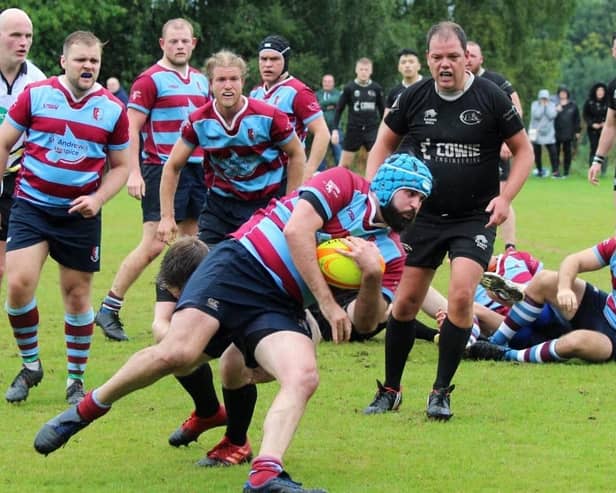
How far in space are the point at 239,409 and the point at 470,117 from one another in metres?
2.27

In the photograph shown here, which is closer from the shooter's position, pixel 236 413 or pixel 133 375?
pixel 133 375

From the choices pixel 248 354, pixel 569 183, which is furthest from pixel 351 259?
pixel 569 183

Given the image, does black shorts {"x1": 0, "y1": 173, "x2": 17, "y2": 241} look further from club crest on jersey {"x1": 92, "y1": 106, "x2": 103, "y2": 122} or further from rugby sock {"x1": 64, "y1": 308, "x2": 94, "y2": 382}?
club crest on jersey {"x1": 92, "y1": 106, "x2": 103, "y2": 122}

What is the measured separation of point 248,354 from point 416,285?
6.43 ft

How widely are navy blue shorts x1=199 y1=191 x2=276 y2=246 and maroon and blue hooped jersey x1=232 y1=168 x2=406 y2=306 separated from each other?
2.81 m

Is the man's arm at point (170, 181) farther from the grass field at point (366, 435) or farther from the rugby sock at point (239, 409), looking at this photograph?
the rugby sock at point (239, 409)

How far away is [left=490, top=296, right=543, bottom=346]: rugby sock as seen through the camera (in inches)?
380

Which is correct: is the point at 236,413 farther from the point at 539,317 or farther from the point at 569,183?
the point at 569,183

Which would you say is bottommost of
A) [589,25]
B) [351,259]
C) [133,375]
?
[589,25]

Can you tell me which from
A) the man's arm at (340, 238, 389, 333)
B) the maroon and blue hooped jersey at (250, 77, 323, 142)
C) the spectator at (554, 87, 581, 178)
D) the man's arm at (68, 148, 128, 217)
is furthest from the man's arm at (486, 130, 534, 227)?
the spectator at (554, 87, 581, 178)

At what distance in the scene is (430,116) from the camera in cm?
786

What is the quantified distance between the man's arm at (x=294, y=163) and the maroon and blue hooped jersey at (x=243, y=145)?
0.18 feet

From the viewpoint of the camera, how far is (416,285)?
26.0 ft

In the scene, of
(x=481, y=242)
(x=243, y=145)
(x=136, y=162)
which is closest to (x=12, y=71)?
(x=243, y=145)
